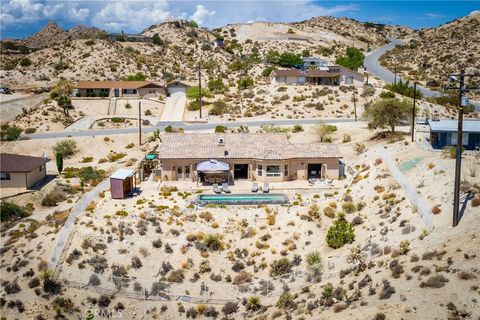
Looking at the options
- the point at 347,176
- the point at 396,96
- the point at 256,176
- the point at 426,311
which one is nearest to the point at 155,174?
the point at 256,176

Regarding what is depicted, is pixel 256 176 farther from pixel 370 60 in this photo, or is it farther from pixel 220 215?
pixel 370 60

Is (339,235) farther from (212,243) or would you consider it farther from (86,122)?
(86,122)

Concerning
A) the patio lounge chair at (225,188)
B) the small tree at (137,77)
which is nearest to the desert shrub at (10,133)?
the small tree at (137,77)

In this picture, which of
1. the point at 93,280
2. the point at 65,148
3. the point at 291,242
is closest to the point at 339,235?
the point at 291,242

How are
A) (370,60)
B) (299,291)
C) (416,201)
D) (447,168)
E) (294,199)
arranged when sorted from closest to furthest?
(299,291) → (416,201) → (447,168) → (294,199) → (370,60)

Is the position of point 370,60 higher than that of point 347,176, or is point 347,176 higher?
point 370,60

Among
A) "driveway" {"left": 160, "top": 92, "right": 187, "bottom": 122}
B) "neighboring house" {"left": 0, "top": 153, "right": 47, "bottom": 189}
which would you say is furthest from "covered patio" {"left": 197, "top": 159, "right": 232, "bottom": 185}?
"driveway" {"left": 160, "top": 92, "right": 187, "bottom": 122}

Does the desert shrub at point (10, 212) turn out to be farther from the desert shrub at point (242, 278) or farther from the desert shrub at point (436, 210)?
the desert shrub at point (436, 210)

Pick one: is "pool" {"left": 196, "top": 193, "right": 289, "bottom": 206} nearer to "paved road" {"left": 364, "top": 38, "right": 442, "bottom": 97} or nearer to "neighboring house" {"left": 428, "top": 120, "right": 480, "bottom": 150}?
Result: "neighboring house" {"left": 428, "top": 120, "right": 480, "bottom": 150}
